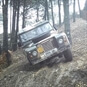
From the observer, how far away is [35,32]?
35.0 feet

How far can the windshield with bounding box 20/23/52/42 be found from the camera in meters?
10.5

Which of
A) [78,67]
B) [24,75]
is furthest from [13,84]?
[78,67]

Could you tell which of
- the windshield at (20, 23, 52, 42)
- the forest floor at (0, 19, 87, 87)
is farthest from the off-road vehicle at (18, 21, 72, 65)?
the windshield at (20, 23, 52, 42)

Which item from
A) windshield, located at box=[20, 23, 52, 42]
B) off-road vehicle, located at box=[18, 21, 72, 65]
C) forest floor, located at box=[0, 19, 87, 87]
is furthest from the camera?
windshield, located at box=[20, 23, 52, 42]

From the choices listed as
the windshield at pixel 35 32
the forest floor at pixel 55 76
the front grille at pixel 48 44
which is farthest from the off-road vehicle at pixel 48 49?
the windshield at pixel 35 32

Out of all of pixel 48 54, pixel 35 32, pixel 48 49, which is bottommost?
pixel 48 54

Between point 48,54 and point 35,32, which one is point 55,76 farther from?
point 35,32

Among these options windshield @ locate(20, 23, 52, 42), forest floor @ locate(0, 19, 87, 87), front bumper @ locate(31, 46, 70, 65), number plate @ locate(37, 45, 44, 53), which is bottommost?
forest floor @ locate(0, 19, 87, 87)

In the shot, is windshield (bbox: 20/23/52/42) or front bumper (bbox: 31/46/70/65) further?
windshield (bbox: 20/23/52/42)

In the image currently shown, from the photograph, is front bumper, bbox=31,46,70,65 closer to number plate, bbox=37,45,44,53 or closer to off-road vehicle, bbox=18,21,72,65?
off-road vehicle, bbox=18,21,72,65

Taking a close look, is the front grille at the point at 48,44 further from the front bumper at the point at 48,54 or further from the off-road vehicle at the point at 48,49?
the front bumper at the point at 48,54

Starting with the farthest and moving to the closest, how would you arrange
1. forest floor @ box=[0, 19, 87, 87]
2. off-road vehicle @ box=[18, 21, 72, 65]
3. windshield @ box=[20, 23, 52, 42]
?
1. windshield @ box=[20, 23, 52, 42]
2. off-road vehicle @ box=[18, 21, 72, 65]
3. forest floor @ box=[0, 19, 87, 87]

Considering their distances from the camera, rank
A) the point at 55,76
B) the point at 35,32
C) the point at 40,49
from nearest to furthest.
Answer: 1. the point at 55,76
2. the point at 40,49
3. the point at 35,32

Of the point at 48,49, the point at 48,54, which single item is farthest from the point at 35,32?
the point at 48,54
